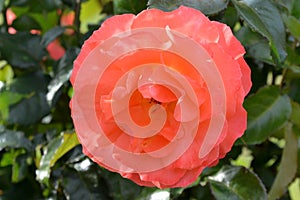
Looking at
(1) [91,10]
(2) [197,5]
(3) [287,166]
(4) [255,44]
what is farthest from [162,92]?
(1) [91,10]

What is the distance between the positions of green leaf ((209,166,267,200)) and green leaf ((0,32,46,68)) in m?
0.38

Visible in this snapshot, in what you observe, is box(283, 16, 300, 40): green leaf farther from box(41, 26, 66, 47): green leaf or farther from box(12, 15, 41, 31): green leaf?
box(12, 15, 41, 31): green leaf

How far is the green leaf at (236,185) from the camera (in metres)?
0.85

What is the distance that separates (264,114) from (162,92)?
0.96ft

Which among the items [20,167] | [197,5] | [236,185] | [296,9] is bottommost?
[20,167]

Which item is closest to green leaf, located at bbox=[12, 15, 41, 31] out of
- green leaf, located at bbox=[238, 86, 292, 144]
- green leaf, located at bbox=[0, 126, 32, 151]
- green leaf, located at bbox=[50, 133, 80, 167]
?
green leaf, located at bbox=[0, 126, 32, 151]

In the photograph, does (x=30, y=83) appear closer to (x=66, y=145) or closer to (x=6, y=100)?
(x=6, y=100)

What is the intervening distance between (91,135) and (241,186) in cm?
27

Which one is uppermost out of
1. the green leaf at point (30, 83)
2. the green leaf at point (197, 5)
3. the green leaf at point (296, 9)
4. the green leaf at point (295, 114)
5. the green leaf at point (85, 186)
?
the green leaf at point (197, 5)

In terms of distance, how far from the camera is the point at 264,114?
899mm

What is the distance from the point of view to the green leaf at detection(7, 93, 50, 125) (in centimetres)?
103

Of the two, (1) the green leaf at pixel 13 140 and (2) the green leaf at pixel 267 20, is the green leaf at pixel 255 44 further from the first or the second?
(1) the green leaf at pixel 13 140

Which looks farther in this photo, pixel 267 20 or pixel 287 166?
pixel 287 166

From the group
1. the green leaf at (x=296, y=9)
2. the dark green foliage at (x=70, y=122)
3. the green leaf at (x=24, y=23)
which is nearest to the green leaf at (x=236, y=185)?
the dark green foliage at (x=70, y=122)
